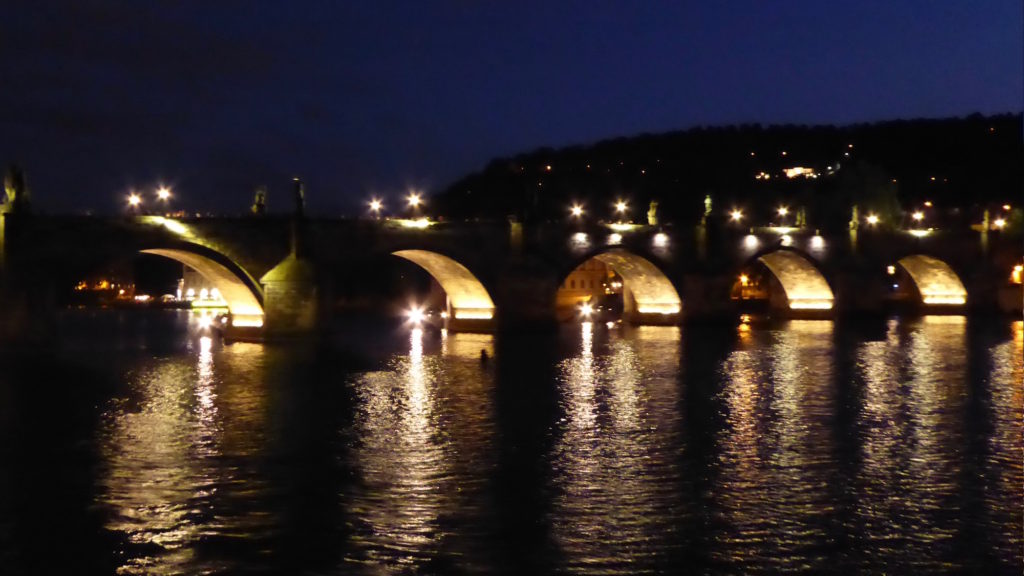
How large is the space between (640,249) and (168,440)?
40802 mm

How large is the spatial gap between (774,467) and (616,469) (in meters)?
2.48

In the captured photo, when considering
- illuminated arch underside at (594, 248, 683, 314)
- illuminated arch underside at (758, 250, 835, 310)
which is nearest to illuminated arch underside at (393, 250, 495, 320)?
illuminated arch underside at (594, 248, 683, 314)

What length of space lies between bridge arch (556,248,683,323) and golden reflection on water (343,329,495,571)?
95.2 feet

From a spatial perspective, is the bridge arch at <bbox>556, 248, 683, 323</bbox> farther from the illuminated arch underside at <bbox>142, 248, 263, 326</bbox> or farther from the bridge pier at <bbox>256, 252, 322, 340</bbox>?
the illuminated arch underside at <bbox>142, 248, 263, 326</bbox>

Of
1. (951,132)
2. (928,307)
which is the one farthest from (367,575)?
(951,132)

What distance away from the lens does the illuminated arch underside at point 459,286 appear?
2035 inches

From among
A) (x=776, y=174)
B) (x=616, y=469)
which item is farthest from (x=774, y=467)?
(x=776, y=174)

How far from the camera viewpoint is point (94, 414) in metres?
22.8

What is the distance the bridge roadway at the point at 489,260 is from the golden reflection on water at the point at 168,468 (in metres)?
14.0

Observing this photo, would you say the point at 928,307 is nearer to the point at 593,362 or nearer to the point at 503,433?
the point at 593,362

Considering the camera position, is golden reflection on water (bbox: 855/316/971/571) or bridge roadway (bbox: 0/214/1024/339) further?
bridge roadway (bbox: 0/214/1024/339)

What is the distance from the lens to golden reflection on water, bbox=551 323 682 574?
11883 millimetres

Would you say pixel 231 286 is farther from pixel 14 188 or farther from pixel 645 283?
pixel 645 283

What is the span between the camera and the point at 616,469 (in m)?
16.2
